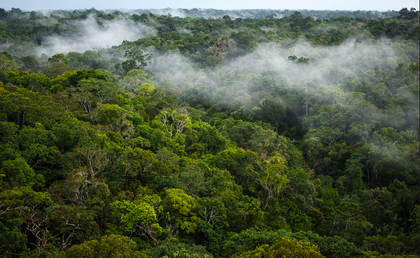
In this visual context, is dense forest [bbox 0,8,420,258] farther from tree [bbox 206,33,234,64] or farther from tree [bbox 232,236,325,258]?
tree [bbox 206,33,234,64]

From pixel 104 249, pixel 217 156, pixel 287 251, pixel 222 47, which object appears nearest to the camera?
pixel 104 249

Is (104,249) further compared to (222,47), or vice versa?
(222,47)

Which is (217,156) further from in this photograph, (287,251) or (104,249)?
(104,249)

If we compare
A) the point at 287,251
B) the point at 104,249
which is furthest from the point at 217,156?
the point at 104,249

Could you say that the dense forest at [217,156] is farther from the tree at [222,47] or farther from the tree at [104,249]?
the tree at [222,47]

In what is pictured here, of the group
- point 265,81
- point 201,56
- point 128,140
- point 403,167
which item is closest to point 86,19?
point 201,56

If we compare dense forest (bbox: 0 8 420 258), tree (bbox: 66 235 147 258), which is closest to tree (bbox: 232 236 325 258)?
dense forest (bbox: 0 8 420 258)

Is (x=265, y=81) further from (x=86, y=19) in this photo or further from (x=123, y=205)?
(x=86, y=19)

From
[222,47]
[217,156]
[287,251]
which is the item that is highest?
[222,47]
